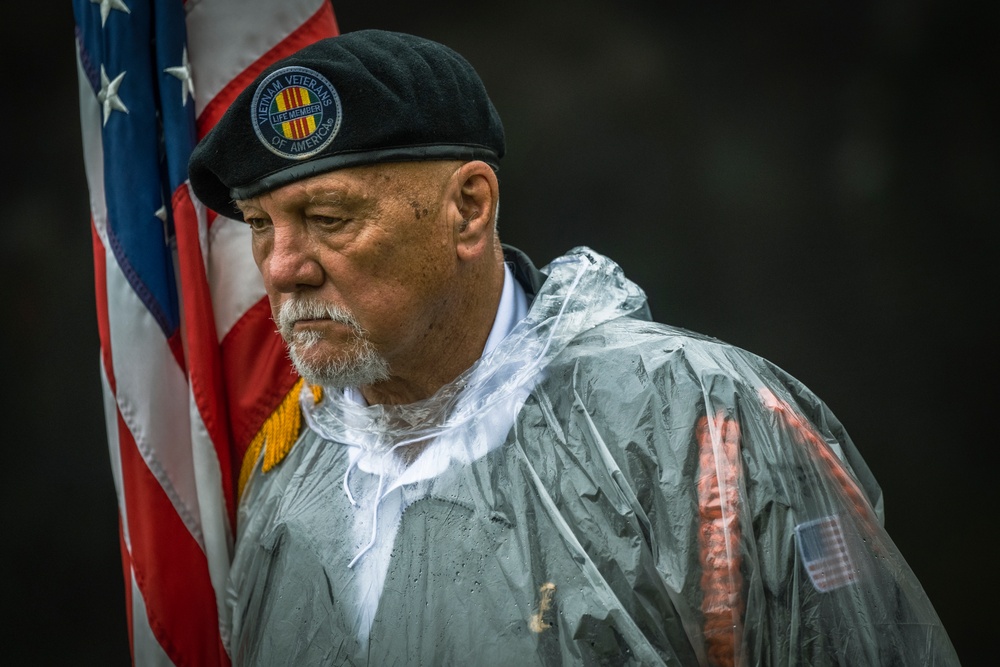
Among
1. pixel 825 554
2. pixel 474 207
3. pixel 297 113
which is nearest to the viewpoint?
pixel 825 554

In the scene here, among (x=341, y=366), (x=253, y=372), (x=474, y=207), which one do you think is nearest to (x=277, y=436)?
(x=253, y=372)

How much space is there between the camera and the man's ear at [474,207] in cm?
158

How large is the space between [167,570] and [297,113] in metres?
1.08

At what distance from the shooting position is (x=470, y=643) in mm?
1427

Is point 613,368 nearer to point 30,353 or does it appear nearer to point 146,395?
point 146,395

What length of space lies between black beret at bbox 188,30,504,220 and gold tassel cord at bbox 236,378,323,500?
552mm

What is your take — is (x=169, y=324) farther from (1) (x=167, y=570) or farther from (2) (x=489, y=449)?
(2) (x=489, y=449)

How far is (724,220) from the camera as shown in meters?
2.86

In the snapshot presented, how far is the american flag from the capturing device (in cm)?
200

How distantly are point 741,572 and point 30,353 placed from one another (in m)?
2.36

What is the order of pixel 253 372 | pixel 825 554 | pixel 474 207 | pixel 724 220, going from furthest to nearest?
pixel 724 220
pixel 253 372
pixel 474 207
pixel 825 554

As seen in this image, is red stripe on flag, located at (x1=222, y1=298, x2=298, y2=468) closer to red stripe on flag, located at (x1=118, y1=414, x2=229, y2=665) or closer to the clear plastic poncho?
red stripe on flag, located at (x1=118, y1=414, x2=229, y2=665)

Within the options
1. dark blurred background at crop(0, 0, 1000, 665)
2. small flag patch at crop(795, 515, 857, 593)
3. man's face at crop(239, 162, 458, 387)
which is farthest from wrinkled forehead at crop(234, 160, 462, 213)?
dark blurred background at crop(0, 0, 1000, 665)

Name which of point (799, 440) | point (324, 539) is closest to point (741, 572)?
point (799, 440)
